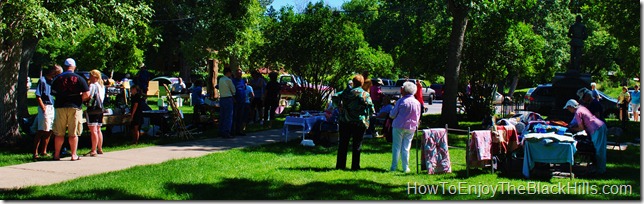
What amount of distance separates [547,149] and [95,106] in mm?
7158

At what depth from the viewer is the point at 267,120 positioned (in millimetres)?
19328

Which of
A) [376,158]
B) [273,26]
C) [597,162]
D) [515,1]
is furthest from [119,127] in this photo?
[515,1]

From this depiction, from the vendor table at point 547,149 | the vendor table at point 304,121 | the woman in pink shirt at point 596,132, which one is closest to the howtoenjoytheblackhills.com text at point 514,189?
the vendor table at point 547,149

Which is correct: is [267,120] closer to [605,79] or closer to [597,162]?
[597,162]

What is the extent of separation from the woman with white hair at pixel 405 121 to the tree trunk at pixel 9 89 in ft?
24.1

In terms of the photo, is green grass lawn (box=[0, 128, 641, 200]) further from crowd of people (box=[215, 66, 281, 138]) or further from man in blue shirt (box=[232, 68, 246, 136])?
man in blue shirt (box=[232, 68, 246, 136])

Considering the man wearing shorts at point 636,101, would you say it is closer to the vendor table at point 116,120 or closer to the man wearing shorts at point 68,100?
the vendor table at point 116,120

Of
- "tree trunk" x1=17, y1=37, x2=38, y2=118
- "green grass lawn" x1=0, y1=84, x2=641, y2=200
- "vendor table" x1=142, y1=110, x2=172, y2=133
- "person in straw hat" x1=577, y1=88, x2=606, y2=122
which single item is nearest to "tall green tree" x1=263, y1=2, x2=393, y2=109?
"vendor table" x1=142, y1=110, x2=172, y2=133

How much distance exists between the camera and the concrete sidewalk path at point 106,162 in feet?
29.3

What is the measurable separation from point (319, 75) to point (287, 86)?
841 cm


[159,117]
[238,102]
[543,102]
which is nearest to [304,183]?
[238,102]

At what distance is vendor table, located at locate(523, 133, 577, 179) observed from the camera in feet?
30.7

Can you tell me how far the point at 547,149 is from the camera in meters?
9.44

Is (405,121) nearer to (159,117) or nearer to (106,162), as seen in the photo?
(106,162)
